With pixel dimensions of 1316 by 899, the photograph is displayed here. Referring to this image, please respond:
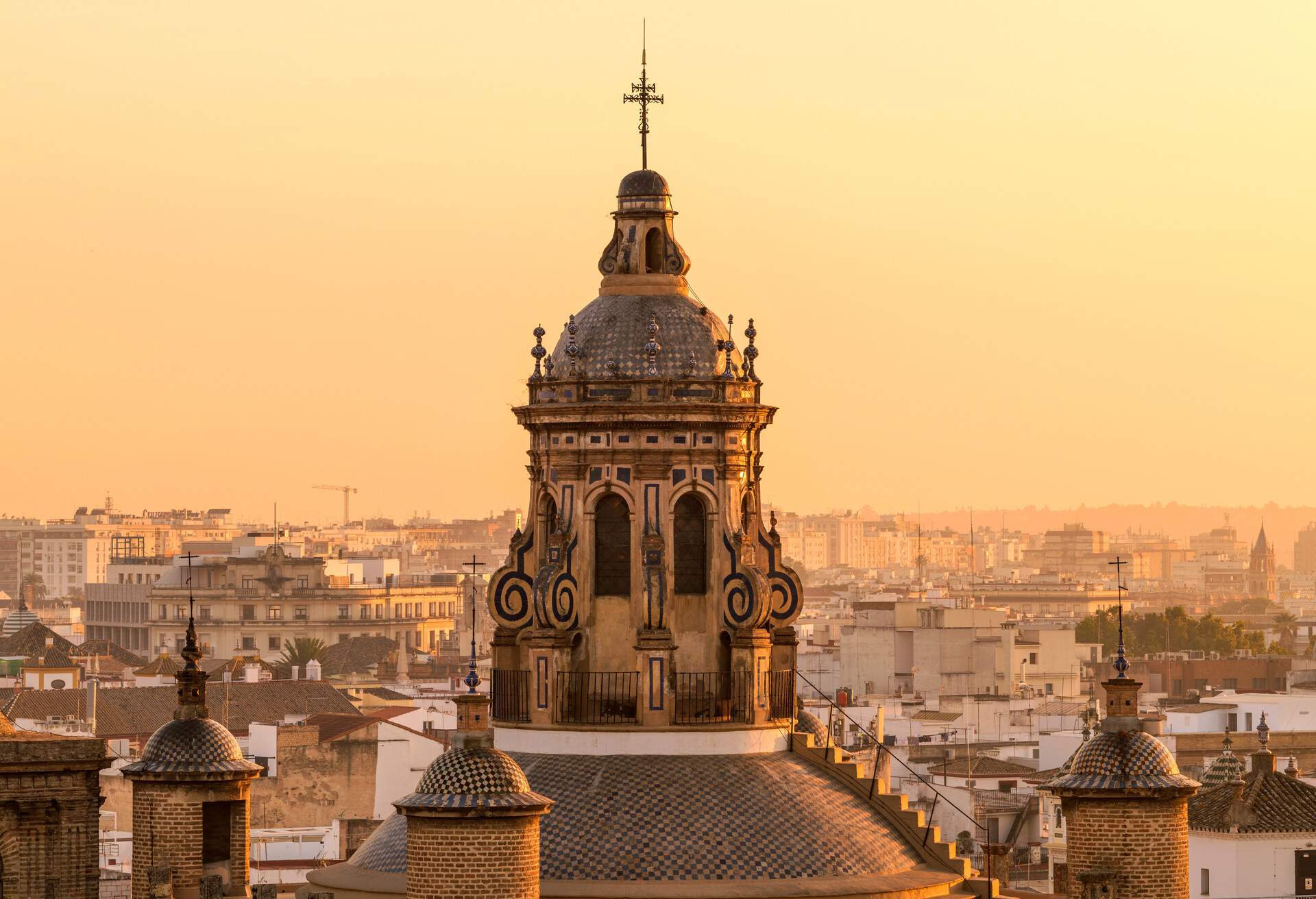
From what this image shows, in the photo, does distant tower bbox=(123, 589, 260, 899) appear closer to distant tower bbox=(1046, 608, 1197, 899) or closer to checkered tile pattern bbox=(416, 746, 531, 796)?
checkered tile pattern bbox=(416, 746, 531, 796)

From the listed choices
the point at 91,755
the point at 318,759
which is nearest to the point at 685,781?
the point at 91,755

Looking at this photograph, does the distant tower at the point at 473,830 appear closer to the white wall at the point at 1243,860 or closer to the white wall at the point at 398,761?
the white wall at the point at 1243,860

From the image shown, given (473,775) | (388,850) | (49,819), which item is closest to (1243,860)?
(49,819)

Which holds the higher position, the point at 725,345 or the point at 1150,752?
the point at 725,345

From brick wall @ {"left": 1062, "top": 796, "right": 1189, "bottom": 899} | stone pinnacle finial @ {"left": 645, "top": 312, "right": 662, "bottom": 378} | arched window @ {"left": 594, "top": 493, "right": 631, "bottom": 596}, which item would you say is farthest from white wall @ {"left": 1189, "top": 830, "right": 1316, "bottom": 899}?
arched window @ {"left": 594, "top": 493, "right": 631, "bottom": 596}

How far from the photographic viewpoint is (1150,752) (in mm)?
43969

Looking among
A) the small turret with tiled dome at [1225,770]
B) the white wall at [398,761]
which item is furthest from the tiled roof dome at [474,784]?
the white wall at [398,761]

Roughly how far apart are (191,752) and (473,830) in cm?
620

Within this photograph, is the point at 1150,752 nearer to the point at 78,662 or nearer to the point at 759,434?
the point at 759,434

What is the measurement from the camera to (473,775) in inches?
1591

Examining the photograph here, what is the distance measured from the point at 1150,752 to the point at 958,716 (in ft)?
400

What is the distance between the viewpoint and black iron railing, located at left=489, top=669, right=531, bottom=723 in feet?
146

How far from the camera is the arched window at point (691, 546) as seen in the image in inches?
1743

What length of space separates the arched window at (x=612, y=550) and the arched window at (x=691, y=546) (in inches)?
20.5
